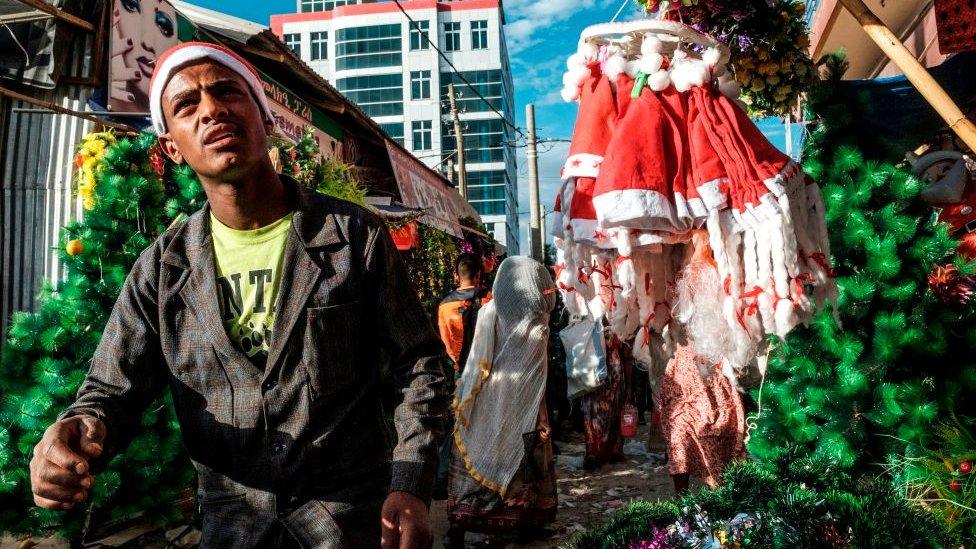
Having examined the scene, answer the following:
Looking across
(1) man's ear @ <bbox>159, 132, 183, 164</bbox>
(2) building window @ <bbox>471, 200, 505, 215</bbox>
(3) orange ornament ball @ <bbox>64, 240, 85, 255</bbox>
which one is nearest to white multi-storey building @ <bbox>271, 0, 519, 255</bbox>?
(2) building window @ <bbox>471, 200, 505, 215</bbox>

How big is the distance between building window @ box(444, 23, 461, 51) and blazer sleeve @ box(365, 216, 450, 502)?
62.0m

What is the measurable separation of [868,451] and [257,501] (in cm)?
292

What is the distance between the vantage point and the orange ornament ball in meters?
3.75

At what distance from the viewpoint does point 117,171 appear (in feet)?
13.0

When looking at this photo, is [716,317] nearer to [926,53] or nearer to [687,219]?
[687,219]

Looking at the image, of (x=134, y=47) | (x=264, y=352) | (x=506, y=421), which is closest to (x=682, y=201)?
(x=264, y=352)

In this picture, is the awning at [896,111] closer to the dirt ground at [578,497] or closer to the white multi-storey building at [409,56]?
the dirt ground at [578,497]

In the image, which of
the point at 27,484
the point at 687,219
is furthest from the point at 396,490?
the point at 27,484

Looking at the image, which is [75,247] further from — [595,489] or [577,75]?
[595,489]

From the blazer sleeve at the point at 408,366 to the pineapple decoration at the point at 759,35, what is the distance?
74.4 inches

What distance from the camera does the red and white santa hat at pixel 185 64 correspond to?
1640 millimetres

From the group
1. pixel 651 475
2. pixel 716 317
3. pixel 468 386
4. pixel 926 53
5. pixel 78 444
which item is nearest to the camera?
pixel 78 444

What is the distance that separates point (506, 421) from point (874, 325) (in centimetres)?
239

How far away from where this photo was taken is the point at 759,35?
2863mm
